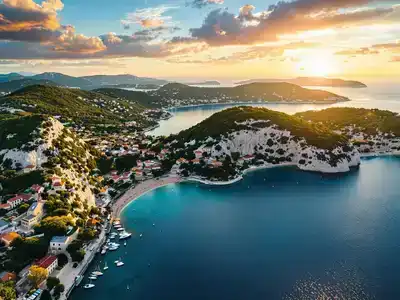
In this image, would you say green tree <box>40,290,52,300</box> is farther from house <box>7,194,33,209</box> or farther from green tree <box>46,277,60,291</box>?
house <box>7,194,33,209</box>

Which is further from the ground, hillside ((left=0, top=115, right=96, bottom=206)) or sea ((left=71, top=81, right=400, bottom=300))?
hillside ((left=0, top=115, right=96, bottom=206))

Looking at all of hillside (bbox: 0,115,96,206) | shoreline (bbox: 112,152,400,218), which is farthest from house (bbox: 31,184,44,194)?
shoreline (bbox: 112,152,400,218)

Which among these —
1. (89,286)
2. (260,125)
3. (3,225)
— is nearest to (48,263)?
(89,286)

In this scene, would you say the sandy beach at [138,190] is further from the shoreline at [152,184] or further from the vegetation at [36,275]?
the vegetation at [36,275]

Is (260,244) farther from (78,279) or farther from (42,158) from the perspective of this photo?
(42,158)

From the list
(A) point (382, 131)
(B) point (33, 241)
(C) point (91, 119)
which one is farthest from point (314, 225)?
(C) point (91, 119)

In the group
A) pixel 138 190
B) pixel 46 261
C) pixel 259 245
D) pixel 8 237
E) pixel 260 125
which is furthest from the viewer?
pixel 260 125
